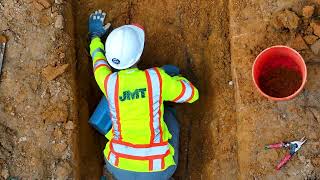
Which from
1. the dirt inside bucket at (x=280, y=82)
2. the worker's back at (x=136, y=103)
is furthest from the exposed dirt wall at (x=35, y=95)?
the dirt inside bucket at (x=280, y=82)

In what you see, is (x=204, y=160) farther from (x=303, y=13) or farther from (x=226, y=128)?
(x=303, y=13)

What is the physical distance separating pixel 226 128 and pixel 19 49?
6.74 feet

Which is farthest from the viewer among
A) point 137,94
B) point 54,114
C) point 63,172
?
point 54,114

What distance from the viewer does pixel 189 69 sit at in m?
5.36

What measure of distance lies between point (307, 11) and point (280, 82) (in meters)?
0.66

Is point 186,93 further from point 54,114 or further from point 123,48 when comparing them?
point 54,114

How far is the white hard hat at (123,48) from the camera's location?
14.9 feet

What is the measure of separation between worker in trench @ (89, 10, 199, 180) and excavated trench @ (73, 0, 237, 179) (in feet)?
1.32

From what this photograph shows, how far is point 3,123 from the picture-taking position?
479cm

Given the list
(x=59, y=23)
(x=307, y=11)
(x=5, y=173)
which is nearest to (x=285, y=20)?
(x=307, y=11)

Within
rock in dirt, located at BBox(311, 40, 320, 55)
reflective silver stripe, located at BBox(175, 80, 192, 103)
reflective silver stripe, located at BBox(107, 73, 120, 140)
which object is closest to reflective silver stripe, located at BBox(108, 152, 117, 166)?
reflective silver stripe, located at BBox(107, 73, 120, 140)

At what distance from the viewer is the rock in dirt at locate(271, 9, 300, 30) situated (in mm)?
4656

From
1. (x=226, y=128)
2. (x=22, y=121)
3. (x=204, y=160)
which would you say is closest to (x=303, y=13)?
(x=226, y=128)

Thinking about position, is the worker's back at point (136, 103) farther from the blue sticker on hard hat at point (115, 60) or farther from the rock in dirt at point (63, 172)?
the rock in dirt at point (63, 172)
